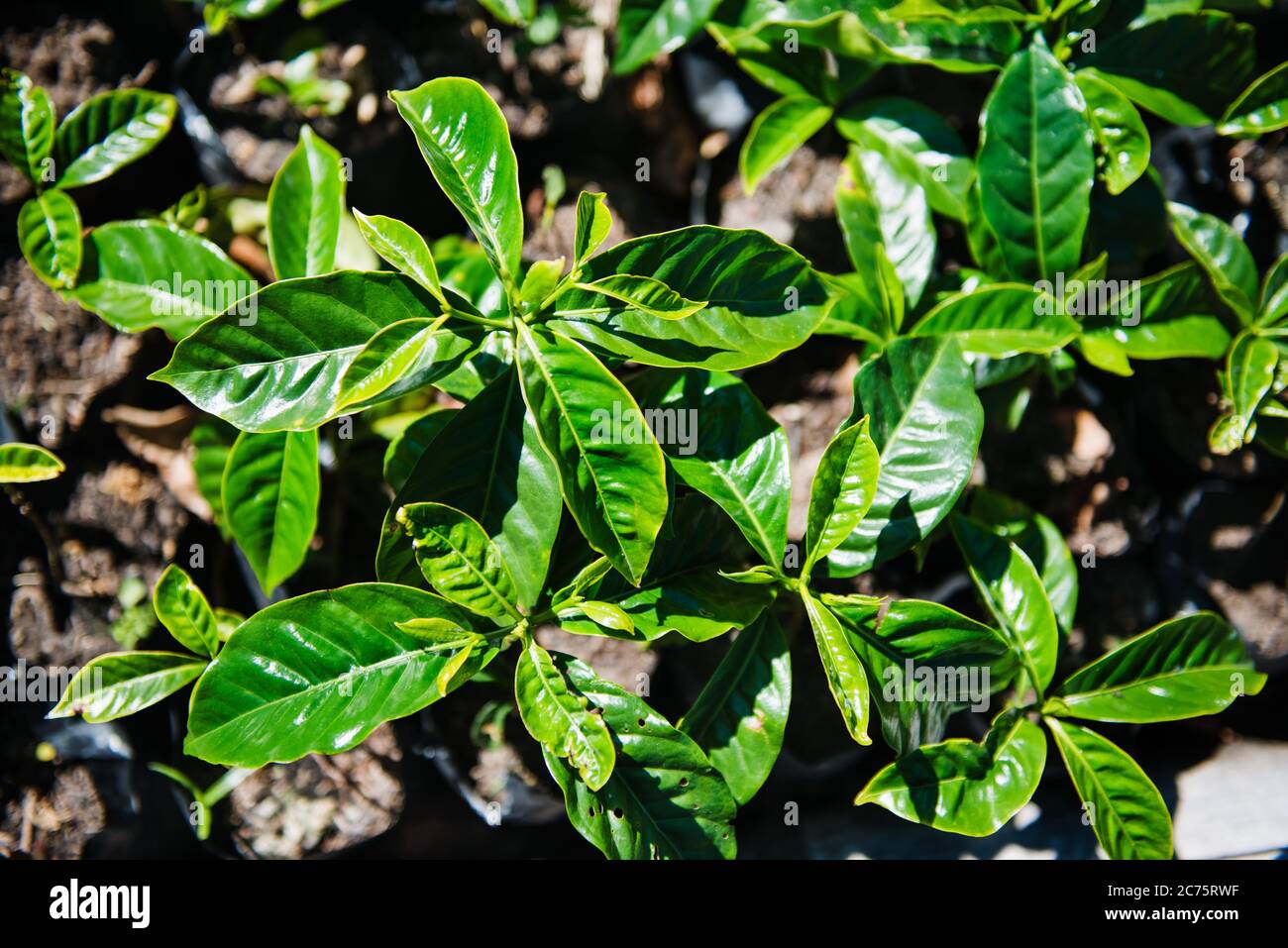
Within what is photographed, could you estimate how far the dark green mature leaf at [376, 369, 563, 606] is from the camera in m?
1.34

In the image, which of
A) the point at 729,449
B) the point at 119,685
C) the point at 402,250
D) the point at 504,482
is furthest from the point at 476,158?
the point at 119,685

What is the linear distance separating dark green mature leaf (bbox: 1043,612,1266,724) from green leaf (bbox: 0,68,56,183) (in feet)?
6.78

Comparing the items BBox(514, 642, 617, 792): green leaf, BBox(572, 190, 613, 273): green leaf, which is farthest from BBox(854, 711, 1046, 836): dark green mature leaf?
BBox(572, 190, 613, 273): green leaf

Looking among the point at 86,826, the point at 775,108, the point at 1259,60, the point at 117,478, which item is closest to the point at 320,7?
the point at 775,108

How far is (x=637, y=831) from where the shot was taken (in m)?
1.33

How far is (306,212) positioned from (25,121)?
573 millimetres

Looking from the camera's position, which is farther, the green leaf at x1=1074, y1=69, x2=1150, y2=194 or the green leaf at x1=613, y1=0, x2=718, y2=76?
the green leaf at x1=613, y1=0, x2=718, y2=76

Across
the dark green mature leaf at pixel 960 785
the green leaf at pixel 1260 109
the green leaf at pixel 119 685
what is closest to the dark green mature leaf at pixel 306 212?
the green leaf at pixel 119 685

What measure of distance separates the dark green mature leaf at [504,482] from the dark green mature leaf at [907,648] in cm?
45

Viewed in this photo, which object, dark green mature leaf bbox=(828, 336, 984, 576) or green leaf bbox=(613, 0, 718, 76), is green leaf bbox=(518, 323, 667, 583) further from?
green leaf bbox=(613, 0, 718, 76)

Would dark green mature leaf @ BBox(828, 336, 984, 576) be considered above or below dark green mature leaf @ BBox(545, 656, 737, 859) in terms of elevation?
A: above

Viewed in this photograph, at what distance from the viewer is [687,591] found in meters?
1.37

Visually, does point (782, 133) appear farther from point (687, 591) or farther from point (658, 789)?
point (658, 789)

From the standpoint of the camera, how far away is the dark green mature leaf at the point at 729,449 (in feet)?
4.48
